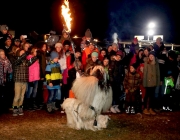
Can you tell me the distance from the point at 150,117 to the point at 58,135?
3.69 m

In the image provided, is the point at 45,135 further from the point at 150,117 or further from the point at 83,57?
the point at 83,57

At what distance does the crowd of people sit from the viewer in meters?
9.36

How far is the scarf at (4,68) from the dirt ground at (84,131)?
Answer: 1.13 m

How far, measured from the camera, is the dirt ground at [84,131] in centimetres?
708

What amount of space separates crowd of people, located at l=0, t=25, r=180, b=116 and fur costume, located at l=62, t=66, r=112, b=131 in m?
1.47

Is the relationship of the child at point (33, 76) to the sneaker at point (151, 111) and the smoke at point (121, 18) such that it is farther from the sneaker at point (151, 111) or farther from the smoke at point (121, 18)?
the smoke at point (121, 18)

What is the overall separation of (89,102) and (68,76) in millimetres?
3141

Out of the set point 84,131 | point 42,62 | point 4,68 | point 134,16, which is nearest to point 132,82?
point 42,62

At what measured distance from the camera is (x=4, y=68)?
9070mm

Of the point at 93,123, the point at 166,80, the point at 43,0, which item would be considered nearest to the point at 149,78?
the point at 166,80

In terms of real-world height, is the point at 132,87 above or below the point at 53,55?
below

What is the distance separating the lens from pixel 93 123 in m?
7.66

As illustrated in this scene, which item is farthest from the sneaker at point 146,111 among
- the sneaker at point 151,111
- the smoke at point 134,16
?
the smoke at point 134,16

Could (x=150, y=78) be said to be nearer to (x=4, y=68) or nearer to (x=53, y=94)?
(x=53, y=94)
